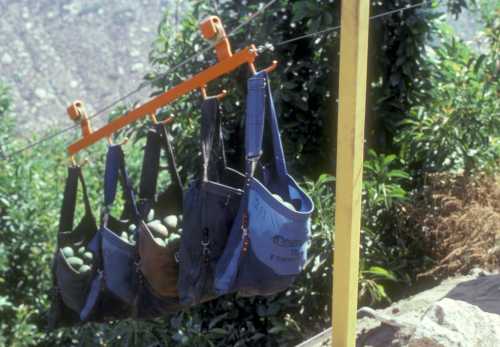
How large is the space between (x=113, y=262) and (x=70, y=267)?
0.78 ft

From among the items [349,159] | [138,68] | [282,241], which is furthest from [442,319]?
[138,68]

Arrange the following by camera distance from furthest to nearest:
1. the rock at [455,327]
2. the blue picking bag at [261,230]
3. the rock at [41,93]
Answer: the rock at [41,93]
the rock at [455,327]
the blue picking bag at [261,230]

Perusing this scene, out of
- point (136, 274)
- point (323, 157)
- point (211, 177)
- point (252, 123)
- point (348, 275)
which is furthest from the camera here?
point (323, 157)

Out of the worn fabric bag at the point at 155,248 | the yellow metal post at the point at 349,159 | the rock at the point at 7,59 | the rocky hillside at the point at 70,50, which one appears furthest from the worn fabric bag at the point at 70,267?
the rock at the point at 7,59

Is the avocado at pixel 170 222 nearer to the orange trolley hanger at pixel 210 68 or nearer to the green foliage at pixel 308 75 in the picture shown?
the orange trolley hanger at pixel 210 68

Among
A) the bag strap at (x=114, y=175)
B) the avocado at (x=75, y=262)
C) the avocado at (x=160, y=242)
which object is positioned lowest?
the avocado at (x=75, y=262)

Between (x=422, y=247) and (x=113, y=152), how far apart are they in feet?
6.44

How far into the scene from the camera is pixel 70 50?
11.0 metres

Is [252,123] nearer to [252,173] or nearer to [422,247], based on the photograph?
[252,173]

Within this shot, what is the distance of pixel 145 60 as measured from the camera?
35.5 feet

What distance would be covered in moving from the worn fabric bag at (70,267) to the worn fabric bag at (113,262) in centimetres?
7

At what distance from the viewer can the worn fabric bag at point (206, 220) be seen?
303 centimetres

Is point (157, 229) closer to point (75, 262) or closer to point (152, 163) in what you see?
point (152, 163)

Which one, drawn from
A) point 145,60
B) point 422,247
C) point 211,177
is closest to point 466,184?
point 422,247
